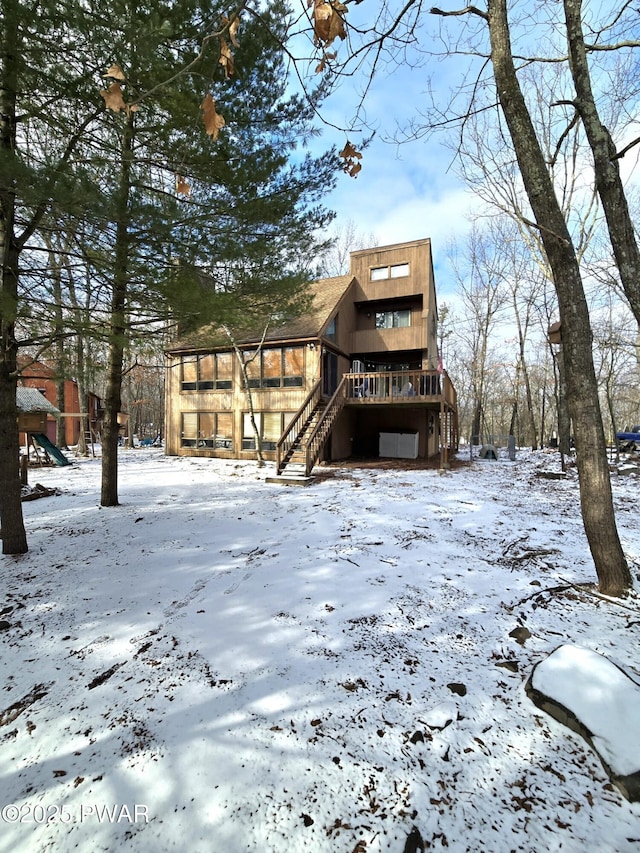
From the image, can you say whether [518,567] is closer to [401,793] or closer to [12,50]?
[401,793]

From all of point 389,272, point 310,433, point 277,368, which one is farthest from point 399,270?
point 310,433

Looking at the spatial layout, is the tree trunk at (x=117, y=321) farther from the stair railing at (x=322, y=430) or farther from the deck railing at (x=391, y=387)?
the deck railing at (x=391, y=387)

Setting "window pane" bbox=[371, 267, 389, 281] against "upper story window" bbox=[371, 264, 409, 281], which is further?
"window pane" bbox=[371, 267, 389, 281]

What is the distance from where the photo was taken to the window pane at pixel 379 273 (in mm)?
14711

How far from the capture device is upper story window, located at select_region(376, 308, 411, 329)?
1478cm

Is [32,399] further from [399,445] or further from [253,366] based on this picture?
[399,445]

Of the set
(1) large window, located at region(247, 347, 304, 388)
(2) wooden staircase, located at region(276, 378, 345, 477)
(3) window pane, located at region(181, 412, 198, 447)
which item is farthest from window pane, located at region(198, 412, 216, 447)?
(2) wooden staircase, located at region(276, 378, 345, 477)

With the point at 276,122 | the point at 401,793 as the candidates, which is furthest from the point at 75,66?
the point at 401,793

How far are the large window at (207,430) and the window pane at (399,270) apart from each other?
832 cm

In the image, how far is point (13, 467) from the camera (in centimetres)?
460

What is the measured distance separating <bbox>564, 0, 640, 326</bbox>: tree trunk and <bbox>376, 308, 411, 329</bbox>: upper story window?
11.3m

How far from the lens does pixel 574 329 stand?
3.41 metres

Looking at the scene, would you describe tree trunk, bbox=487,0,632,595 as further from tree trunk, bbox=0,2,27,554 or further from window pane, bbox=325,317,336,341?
window pane, bbox=325,317,336,341

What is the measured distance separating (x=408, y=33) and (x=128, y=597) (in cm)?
651
